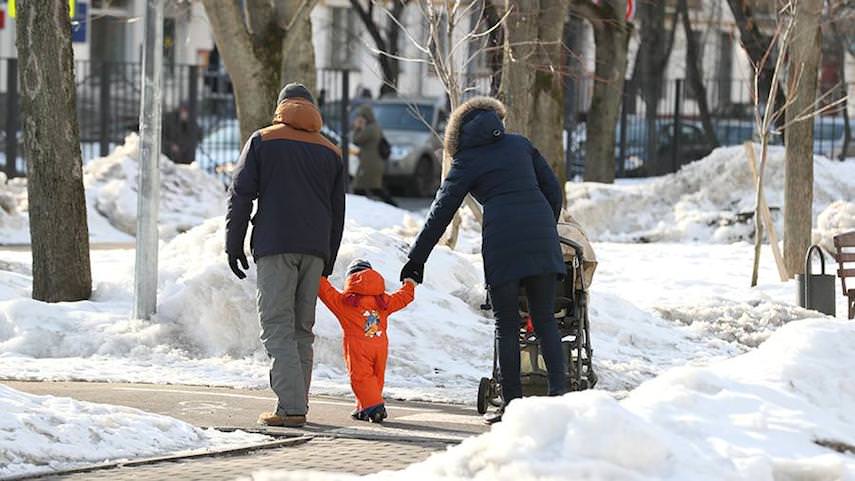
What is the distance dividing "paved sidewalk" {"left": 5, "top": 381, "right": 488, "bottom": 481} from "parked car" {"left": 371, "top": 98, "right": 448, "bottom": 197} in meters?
23.3

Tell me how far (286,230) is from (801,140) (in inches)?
397

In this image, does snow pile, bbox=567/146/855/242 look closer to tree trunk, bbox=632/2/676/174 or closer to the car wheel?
tree trunk, bbox=632/2/676/174

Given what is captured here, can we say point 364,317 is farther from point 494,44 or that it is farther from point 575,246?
point 494,44

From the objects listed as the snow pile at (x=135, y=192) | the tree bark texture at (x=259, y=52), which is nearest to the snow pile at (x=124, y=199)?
the snow pile at (x=135, y=192)

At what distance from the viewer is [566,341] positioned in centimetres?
985

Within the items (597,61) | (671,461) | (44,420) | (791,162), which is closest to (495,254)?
(44,420)

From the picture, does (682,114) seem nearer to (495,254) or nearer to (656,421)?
(495,254)

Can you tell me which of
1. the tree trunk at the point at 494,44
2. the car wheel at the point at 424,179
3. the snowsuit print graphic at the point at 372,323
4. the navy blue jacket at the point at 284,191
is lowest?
the car wheel at the point at 424,179

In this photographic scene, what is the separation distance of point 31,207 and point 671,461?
8263 millimetres

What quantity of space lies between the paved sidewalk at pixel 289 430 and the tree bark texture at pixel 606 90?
17.7 meters

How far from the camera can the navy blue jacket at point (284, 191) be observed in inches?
366

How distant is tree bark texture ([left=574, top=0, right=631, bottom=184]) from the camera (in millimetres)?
27984

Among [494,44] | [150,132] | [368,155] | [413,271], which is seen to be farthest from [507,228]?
[368,155]

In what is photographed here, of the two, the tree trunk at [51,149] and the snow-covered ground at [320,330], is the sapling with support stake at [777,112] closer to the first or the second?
the snow-covered ground at [320,330]
